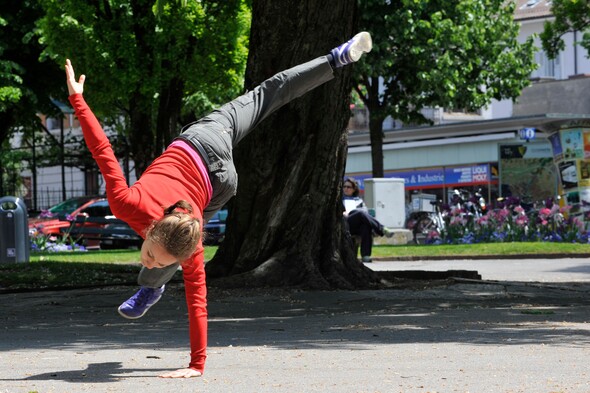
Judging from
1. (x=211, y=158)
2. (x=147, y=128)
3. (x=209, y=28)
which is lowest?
(x=211, y=158)

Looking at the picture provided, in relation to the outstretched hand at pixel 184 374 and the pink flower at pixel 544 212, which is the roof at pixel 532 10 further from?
the outstretched hand at pixel 184 374

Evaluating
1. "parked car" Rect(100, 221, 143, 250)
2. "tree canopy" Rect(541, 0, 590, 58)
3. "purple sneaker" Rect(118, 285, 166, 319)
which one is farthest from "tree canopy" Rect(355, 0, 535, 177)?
"purple sneaker" Rect(118, 285, 166, 319)

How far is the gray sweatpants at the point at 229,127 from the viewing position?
7.31 meters

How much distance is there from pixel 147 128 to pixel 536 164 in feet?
75.2

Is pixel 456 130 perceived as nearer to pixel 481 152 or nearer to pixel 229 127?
pixel 481 152

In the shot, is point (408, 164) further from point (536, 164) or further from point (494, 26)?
point (494, 26)

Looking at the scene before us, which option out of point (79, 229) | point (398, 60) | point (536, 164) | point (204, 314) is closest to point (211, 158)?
point (204, 314)

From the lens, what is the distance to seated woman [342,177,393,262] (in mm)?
20312

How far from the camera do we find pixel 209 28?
1100 inches

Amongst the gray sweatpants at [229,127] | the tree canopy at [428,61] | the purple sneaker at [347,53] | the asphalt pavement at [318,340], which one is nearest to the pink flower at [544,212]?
the tree canopy at [428,61]

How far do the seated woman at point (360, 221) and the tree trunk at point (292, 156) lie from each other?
7723mm

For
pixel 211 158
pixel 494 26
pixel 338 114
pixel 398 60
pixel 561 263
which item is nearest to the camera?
pixel 211 158

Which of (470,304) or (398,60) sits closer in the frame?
(470,304)

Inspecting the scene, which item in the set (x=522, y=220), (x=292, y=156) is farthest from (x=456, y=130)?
(x=292, y=156)
